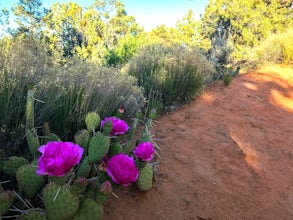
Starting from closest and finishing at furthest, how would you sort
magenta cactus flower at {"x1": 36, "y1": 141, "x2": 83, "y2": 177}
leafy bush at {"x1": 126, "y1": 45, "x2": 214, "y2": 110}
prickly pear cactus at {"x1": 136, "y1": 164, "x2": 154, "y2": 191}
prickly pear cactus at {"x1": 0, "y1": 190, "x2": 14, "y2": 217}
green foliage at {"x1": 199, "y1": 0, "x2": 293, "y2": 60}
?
magenta cactus flower at {"x1": 36, "y1": 141, "x2": 83, "y2": 177} → prickly pear cactus at {"x1": 0, "y1": 190, "x2": 14, "y2": 217} → prickly pear cactus at {"x1": 136, "y1": 164, "x2": 154, "y2": 191} → leafy bush at {"x1": 126, "y1": 45, "x2": 214, "y2": 110} → green foliage at {"x1": 199, "y1": 0, "x2": 293, "y2": 60}

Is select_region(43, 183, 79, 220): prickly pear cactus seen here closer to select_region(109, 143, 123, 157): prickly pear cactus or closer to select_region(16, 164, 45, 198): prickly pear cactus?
select_region(16, 164, 45, 198): prickly pear cactus

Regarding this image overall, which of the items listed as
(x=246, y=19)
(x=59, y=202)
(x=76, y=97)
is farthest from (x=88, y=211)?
(x=246, y=19)

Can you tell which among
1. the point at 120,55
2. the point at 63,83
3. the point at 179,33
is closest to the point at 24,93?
the point at 63,83

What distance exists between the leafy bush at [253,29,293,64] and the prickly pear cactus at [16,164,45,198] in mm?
8023

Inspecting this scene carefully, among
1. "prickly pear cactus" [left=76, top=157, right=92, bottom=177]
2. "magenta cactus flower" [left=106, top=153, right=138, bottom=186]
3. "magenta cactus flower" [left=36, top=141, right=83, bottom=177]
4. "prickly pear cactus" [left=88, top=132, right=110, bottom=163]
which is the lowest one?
"prickly pear cactus" [left=76, top=157, right=92, bottom=177]

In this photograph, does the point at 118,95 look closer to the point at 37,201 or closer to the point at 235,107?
the point at 37,201

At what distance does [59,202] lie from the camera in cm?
147

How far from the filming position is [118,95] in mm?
3496

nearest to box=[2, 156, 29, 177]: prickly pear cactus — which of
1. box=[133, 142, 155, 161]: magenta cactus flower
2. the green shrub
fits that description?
the green shrub

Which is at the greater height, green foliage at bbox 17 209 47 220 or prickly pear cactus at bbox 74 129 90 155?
prickly pear cactus at bbox 74 129 90 155

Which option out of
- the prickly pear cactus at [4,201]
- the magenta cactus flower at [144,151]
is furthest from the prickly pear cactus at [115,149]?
the prickly pear cactus at [4,201]

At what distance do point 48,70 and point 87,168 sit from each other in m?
1.53

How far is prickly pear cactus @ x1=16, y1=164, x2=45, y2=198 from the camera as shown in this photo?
1.72 meters

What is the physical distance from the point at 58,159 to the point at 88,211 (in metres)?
0.43
